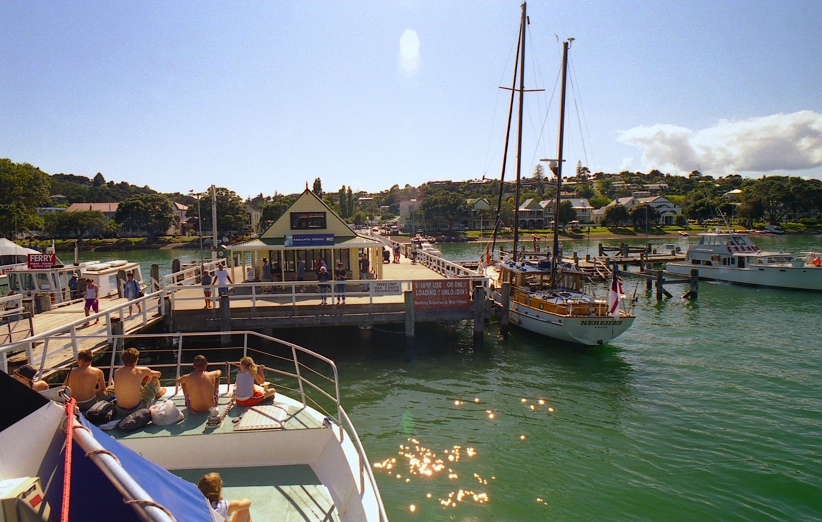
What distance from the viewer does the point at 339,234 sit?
83.2ft

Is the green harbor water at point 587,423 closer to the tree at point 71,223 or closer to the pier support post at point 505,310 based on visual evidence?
the pier support post at point 505,310

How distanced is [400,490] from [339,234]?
54.6 ft

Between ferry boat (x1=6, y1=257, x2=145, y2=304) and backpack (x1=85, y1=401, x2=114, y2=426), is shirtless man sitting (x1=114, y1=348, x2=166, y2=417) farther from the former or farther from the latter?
ferry boat (x1=6, y1=257, x2=145, y2=304)

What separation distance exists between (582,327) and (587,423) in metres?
6.52

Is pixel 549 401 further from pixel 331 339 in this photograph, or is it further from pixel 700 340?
pixel 700 340

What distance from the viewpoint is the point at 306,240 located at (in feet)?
77.5

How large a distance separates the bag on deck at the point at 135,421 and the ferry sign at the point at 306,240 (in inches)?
641

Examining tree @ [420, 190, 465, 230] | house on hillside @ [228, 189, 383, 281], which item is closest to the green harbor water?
house on hillside @ [228, 189, 383, 281]

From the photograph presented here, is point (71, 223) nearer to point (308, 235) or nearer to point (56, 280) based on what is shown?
point (56, 280)

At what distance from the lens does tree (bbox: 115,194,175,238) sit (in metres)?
105

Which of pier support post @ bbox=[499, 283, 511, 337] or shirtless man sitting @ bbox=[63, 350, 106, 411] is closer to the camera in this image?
shirtless man sitting @ bbox=[63, 350, 106, 411]

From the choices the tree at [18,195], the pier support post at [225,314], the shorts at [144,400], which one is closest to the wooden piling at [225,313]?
the pier support post at [225,314]

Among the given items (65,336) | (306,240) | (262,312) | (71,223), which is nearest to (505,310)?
(306,240)

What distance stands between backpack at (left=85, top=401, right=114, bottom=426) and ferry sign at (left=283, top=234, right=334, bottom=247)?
16.1 meters
